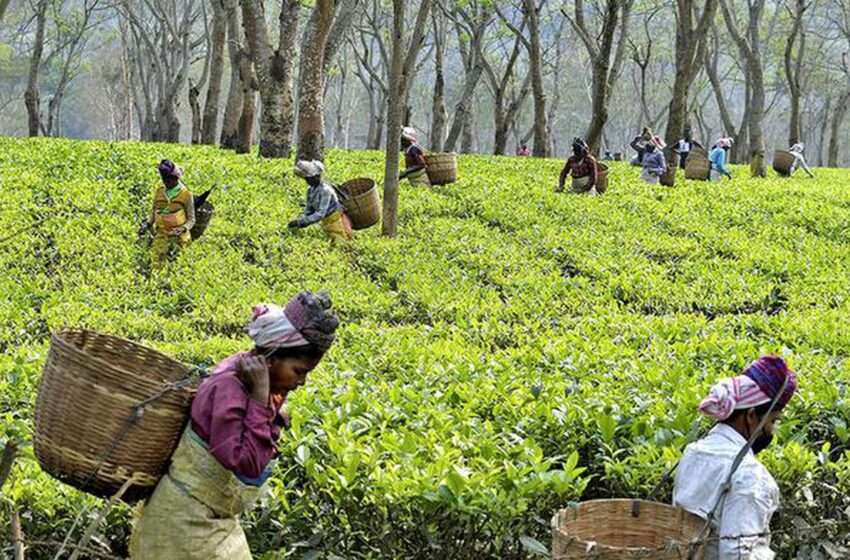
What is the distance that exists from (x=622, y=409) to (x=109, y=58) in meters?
55.4

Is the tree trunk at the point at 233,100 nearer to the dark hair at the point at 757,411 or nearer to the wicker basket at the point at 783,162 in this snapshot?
the wicker basket at the point at 783,162

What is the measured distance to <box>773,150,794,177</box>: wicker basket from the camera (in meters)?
24.5

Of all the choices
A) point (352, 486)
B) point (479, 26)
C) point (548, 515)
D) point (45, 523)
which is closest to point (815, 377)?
point (548, 515)

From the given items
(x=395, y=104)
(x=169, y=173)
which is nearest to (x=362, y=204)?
(x=395, y=104)

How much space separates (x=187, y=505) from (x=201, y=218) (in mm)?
9071

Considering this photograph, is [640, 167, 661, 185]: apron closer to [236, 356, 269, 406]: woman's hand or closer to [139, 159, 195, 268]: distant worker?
[139, 159, 195, 268]: distant worker

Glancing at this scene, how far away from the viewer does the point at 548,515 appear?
4453 millimetres

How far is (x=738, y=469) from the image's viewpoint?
Answer: 3.84 metres

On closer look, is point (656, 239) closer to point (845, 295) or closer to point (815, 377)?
point (845, 295)

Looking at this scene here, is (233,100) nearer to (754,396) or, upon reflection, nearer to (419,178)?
(419,178)

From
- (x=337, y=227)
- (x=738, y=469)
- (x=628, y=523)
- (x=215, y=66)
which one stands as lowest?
(x=628, y=523)

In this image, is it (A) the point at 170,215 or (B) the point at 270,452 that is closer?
(B) the point at 270,452

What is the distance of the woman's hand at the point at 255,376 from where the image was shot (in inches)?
140

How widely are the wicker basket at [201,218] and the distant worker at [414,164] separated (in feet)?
16.7
